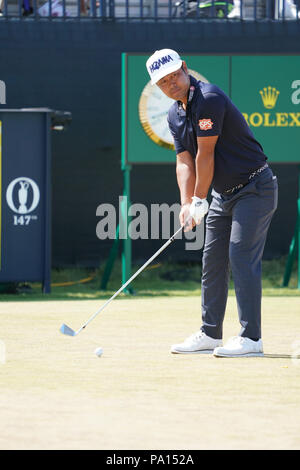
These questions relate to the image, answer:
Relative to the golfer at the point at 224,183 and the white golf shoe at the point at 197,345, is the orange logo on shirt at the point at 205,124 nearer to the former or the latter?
the golfer at the point at 224,183

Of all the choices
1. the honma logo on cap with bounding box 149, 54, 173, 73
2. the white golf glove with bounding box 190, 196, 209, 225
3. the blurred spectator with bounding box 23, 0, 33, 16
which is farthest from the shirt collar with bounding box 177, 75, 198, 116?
the blurred spectator with bounding box 23, 0, 33, 16

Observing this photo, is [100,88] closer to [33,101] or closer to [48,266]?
[33,101]

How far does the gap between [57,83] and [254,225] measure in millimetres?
7830

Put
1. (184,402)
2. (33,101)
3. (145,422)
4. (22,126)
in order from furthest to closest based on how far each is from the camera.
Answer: (33,101), (22,126), (184,402), (145,422)

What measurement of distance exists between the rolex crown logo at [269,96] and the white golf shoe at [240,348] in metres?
6.38

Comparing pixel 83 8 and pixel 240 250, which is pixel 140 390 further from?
pixel 83 8

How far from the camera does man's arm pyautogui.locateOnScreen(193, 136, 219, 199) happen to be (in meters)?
6.27

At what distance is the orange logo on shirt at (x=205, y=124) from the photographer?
20.5ft

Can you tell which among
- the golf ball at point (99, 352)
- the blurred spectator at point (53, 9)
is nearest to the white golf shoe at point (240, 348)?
the golf ball at point (99, 352)

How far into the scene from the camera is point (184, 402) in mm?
4895

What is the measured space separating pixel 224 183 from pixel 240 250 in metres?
0.44

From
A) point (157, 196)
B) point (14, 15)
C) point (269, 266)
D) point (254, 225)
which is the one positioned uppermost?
point (14, 15)

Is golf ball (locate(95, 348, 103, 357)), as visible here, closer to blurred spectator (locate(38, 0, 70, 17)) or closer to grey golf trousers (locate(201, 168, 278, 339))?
grey golf trousers (locate(201, 168, 278, 339))
